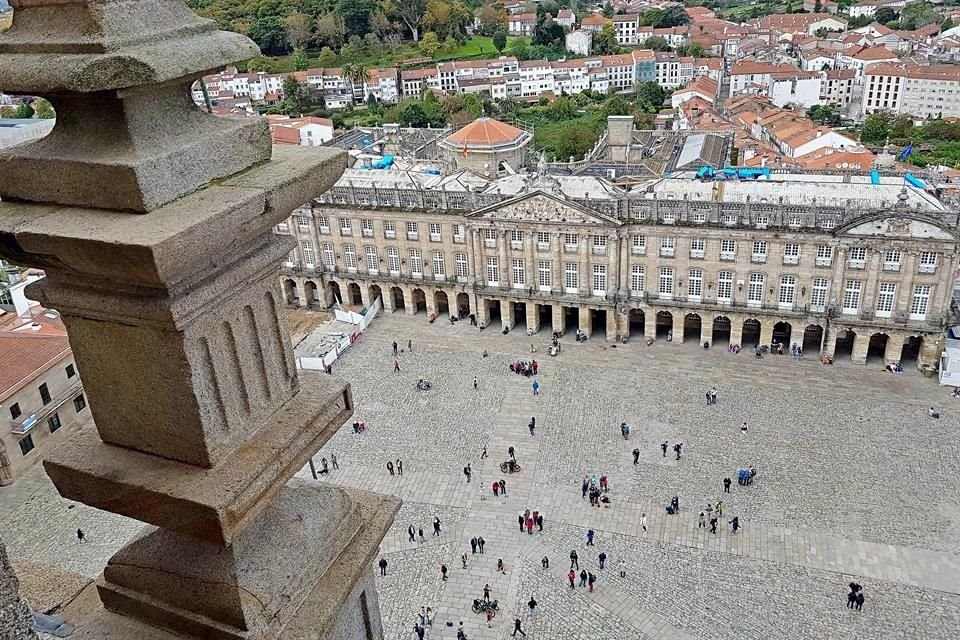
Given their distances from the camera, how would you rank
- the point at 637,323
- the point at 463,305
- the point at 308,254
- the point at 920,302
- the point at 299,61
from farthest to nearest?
the point at 299,61 < the point at 308,254 < the point at 463,305 < the point at 637,323 < the point at 920,302

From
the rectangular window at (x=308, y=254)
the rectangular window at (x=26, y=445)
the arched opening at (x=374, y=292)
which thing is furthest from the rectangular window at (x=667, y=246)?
the rectangular window at (x=26, y=445)

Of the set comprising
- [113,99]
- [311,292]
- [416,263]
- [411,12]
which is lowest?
[311,292]

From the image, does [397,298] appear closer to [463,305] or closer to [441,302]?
→ [441,302]

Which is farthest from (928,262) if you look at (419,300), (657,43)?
(657,43)

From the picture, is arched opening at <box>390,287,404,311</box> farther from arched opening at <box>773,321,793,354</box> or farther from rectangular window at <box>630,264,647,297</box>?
arched opening at <box>773,321,793,354</box>

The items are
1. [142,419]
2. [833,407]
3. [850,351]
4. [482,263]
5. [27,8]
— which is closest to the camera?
[27,8]

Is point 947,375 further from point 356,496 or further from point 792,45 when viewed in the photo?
point 792,45

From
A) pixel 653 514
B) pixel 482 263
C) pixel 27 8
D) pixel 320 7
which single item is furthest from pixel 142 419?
pixel 320 7
